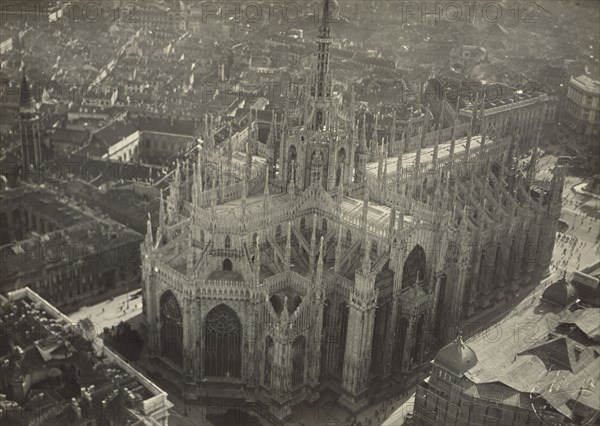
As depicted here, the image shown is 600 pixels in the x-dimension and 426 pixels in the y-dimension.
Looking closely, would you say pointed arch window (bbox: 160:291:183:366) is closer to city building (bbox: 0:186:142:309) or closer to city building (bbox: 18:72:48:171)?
city building (bbox: 0:186:142:309)

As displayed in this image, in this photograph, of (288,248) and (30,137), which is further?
(30,137)

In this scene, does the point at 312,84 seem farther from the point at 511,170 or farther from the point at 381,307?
the point at 511,170

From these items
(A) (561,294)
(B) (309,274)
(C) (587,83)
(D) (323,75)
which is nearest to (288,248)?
(B) (309,274)

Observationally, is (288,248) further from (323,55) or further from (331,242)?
(323,55)

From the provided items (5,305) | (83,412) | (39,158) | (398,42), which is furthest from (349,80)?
(83,412)

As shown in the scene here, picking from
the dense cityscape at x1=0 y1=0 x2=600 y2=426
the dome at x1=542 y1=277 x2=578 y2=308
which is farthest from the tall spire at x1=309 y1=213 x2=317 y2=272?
the dome at x1=542 y1=277 x2=578 y2=308

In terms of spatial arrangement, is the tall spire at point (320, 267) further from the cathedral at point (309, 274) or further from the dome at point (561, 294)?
the dome at point (561, 294)

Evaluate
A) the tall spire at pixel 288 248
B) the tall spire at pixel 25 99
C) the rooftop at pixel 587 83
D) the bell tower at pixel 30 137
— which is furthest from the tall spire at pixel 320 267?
the rooftop at pixel 587 83
